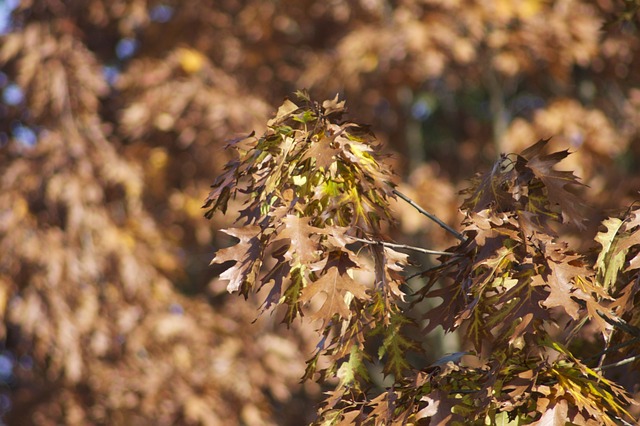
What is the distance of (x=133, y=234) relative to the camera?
593 centimetres

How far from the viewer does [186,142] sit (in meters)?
6.07

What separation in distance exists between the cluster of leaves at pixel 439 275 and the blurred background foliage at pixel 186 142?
10.6 feet

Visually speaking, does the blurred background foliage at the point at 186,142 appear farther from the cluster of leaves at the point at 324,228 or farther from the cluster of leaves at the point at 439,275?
the cluster of leaves at the point at 324,228

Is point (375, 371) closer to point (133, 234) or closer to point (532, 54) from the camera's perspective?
point (133, 234)

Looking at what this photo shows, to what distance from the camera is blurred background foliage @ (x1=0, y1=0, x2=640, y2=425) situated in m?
5.48

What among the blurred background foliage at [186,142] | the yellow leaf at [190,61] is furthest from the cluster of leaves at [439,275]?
the yellow leaf at [190,61]

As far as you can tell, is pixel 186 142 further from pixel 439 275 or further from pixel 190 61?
pixel 439 275

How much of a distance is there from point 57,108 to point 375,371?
9.38ft

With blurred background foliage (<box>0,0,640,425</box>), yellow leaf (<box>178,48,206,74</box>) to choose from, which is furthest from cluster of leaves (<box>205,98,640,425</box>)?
yellow leaf (<box>178,48,206,74</box>)

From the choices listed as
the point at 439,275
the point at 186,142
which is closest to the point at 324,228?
the point at 439,275

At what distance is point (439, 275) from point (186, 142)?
4270 mm

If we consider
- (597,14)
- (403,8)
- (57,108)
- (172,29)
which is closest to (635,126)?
(597,14)

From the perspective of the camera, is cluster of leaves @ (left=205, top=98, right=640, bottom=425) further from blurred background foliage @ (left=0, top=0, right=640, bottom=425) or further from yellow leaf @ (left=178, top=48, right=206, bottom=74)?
yellow leaf @ (left=178, top=48, right=206, bottom=74)

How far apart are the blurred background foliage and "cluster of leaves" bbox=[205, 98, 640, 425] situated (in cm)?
324
